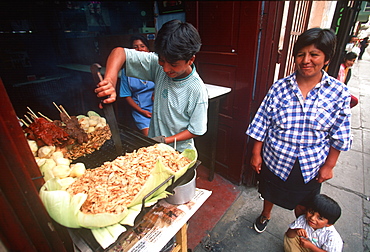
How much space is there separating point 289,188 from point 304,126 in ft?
2.70

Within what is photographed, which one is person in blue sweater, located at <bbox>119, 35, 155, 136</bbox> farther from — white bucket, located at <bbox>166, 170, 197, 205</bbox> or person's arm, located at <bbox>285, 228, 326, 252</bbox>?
person's arm, located at <bbox>285, 228, 326, 252</bbox>

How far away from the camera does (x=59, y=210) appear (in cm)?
102

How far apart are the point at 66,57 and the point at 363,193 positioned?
8.28 metres

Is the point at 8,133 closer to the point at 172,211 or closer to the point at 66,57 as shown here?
the point at 172,211

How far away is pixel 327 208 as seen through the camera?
199 centimetres

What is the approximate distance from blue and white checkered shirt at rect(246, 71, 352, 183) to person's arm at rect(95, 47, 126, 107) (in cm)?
163

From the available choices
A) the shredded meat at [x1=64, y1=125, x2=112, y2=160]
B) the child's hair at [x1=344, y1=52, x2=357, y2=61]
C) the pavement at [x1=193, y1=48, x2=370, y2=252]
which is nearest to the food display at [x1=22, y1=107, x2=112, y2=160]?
the shredded meat at [x1=64, y1=125, x2=112, y2=160]

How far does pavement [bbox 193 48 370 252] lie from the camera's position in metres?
2.62

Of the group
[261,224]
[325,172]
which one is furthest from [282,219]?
[325,172]

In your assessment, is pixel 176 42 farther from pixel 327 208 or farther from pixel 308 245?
pixel 308 245

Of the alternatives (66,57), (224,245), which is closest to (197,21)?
(224,245)

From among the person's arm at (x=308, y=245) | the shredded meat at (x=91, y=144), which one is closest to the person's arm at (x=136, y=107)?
the shredded meat at (x=91, y=144)

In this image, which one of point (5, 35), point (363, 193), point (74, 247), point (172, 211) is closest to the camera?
point (74, 247)

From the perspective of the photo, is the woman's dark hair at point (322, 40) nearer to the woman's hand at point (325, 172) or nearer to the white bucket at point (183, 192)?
the woman's hand at point (325, 172)
